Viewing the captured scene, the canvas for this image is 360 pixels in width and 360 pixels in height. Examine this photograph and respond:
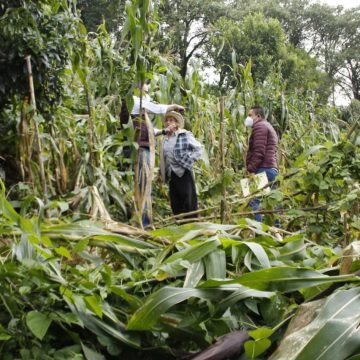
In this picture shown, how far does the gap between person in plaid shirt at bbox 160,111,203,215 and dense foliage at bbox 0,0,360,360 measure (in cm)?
26

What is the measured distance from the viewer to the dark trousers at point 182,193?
4.68 metres

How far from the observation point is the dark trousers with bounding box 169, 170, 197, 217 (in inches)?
184

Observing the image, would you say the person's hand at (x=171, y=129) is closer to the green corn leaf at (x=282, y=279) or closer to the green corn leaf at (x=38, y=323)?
the green corn leaf at (x=282, y=279)

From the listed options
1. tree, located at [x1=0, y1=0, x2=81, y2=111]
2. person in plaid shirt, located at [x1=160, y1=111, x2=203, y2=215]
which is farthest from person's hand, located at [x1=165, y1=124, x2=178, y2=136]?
tree, located at [x1=0, y1=0, x2=81, y2=111]

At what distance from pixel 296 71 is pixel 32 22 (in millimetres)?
19869

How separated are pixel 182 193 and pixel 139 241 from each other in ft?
8.34

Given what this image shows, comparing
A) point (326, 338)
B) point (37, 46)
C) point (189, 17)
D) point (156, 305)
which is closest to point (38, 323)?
point (156, 305)

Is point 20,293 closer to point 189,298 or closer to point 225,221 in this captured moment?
point 189,298

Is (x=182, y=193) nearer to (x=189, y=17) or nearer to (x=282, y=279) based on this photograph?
(x=282, y=279)

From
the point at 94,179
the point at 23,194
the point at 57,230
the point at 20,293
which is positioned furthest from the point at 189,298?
the point at 94,179

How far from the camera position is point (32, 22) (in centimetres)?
408

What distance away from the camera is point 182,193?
4680mm

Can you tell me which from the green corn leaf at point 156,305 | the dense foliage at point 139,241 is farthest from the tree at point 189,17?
the green corn leaf at point 156,305

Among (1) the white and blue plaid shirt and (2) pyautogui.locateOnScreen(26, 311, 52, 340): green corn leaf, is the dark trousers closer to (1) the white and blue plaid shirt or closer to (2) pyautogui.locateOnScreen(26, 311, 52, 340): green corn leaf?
(1) the white and blue plaid shirt
